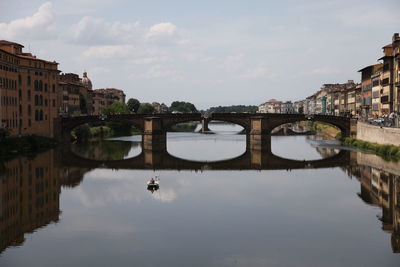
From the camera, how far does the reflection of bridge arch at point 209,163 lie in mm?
66125

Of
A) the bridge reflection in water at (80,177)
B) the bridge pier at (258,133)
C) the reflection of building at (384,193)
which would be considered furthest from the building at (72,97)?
the reflection of building at (384,193)

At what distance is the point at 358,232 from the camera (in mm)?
32438

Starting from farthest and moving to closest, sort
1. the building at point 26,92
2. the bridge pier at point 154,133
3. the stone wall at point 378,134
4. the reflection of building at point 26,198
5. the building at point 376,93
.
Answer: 1. the building at point 376,93
2. the bridge pier at point 154,133
3. the building at point 26,92
4. the stone wall at point 378,134
5. the reflection of building at point 26,198

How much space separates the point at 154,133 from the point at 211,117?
39.8ft

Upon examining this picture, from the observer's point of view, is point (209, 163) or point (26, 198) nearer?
point (26, 198)

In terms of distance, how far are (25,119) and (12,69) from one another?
846 cm

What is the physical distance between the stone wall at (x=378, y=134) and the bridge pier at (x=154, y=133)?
33.9 metres

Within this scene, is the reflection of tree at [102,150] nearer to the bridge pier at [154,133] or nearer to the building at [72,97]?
the bridge pier at [154,133]

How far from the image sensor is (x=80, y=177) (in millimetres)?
56125

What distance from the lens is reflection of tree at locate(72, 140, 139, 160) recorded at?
78.3 meters

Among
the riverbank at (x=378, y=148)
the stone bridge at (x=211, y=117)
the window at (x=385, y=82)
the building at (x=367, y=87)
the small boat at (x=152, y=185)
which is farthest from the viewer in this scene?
the building at (x=367, y=87)

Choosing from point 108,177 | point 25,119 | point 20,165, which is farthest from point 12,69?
point 108,177

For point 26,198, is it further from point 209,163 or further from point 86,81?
point 86,81

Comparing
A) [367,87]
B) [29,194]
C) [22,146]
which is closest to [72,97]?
[22,146]
